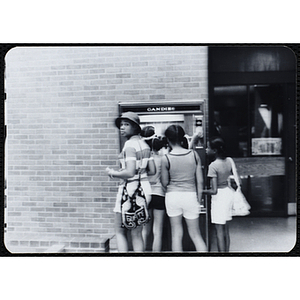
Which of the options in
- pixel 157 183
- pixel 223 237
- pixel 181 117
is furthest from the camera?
pixel 223 237

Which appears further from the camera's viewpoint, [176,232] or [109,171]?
[109,171]

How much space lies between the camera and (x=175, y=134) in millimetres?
4055

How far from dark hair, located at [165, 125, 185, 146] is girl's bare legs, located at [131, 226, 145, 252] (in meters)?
1.18

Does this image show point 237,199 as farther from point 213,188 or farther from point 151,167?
point 151,167

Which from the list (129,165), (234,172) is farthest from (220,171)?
(129,165)

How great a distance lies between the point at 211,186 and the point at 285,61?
189 centimetres

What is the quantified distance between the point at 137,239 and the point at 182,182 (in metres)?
0.93

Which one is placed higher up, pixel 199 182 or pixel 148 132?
pixel 148 132

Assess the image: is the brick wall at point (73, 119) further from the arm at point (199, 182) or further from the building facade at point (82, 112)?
the arm at point (199, 182)

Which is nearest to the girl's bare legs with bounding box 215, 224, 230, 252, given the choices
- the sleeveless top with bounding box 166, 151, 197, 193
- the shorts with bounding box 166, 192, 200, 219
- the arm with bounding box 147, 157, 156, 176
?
the shorts with bounding box 166, 192, 200, 219

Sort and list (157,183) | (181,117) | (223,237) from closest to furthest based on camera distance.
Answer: (181,117), (157,183), (223,237)

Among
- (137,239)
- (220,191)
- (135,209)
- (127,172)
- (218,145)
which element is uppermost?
(218,145)

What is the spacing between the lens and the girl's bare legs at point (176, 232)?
13.7ft

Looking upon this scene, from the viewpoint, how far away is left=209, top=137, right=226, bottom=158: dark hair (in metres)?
4.20
